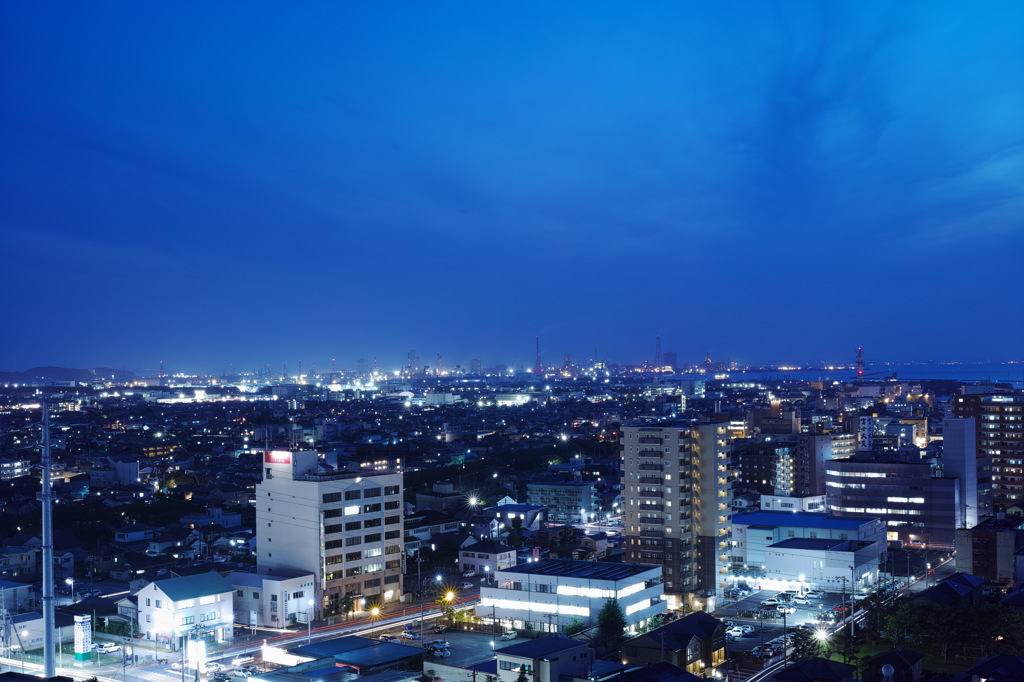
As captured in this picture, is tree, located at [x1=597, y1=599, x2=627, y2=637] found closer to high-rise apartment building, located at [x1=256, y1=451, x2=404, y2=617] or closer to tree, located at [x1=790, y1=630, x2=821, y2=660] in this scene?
tree, located at [x1=790, y1=630, x2=821, y2=660]

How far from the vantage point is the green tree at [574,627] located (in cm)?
1009

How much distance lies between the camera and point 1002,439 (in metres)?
21.2

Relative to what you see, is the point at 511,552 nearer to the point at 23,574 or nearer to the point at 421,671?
the point at 421,671

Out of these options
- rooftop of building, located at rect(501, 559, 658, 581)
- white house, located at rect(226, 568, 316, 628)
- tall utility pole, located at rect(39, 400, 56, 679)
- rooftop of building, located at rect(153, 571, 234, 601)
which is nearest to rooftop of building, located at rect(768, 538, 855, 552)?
rooftop of building, located at rect(501, 559, 658, 581)

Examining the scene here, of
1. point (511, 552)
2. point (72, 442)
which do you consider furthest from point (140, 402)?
point (511, 552)

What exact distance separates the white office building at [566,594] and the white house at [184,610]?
2.92 meters

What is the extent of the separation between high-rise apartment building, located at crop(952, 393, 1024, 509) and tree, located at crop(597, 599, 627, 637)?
13.5 meters

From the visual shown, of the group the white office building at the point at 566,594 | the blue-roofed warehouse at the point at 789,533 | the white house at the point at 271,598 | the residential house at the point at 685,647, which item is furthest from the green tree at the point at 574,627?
the blue-roofed warehouse at the point at 789,533

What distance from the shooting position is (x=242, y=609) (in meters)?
11.0

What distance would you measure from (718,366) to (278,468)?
119 meters

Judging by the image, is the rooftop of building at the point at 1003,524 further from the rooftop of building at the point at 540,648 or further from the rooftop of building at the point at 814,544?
the rooftop of building at the point at 540,648

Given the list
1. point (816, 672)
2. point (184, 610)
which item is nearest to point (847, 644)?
point (816, 672)

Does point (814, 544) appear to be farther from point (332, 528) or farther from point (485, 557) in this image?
point (332, 528)

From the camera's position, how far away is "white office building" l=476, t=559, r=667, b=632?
10.3 metres
